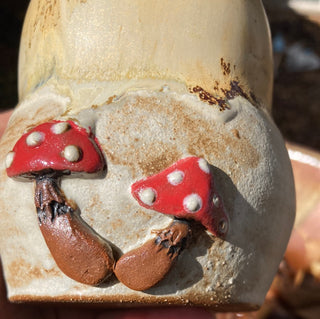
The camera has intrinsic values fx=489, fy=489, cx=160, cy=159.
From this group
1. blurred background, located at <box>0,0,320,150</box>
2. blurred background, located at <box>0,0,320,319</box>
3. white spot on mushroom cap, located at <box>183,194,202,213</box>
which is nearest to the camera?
white spot on mushroom cap, located at <box>183,194,202,213</box>

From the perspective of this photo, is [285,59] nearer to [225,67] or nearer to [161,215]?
[225,67]

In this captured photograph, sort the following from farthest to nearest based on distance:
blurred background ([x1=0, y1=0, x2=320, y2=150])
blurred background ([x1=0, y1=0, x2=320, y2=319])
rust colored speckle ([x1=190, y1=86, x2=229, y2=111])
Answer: blurred background ([x1=0, y1=0, x2=320, y2=150])
blurred background ([x1=0, y1=0, x2=320, y2=319])
rust colored speckle ([x1=190, y1=86, x2=229, y2=111])

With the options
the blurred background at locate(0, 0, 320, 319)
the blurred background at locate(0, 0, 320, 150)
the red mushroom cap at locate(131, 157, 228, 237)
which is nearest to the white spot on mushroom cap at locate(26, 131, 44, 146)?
the red mushroom cap at locate(131, 157, 228, 237)

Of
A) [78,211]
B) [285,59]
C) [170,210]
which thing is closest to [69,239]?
[78,211]

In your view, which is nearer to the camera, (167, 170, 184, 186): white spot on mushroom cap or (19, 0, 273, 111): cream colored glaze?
(167, 170, 184, 186): white spot on mushroom cap

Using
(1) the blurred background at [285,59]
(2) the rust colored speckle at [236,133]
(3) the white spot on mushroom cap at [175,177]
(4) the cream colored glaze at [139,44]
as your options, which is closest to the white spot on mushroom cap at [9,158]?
Answer: (4) the cream colored glaze at [139,44]

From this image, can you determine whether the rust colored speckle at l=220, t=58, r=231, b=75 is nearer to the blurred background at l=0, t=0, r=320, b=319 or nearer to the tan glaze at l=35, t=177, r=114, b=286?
the tan glaze at l=35, t=177, r=114, b=286

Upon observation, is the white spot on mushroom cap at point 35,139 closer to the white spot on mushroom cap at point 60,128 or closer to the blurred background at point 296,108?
the white spot on mushroom cap at point 60,128

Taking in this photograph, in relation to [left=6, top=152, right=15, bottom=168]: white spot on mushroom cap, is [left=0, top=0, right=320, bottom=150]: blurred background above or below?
below
